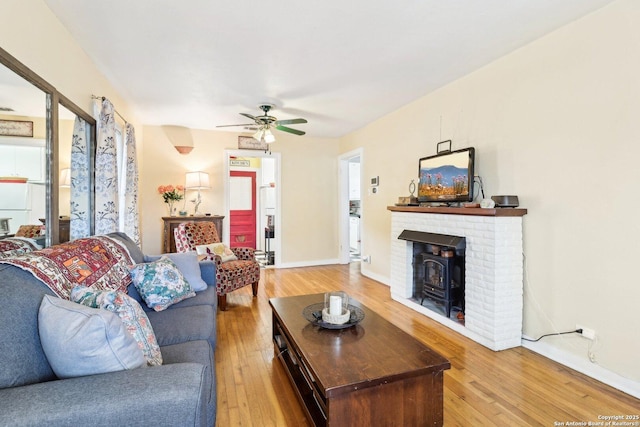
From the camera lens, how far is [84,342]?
102 centimetres

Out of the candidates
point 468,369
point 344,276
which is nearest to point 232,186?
point 344,276

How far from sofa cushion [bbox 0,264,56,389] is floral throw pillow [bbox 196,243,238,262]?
238 cm

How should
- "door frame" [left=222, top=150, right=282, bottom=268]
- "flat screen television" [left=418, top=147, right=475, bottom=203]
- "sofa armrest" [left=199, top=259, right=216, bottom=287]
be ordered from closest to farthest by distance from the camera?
"sofa armrest" [left=199, top=259, right=216, bottom=287] < "flat screen television" [left=418, top=147, right=475, bottom=203] < "door frame" [left=222, top=150, right=282, bottom=268]

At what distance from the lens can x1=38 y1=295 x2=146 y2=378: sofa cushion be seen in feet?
3.35

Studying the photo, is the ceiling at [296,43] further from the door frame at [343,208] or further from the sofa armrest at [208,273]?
the door frame at [343,208]

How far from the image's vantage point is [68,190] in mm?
2396

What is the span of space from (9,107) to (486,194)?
3544 millimetres

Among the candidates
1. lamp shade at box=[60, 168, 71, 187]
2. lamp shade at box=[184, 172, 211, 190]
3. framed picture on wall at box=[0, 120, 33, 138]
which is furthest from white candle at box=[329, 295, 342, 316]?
lamp shade at box=[184, 172, 211, 190]

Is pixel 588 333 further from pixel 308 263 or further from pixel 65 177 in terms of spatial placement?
pixel 308 263

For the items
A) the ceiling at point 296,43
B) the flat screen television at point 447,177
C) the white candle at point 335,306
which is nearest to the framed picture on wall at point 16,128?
the ceiling at point 296,43

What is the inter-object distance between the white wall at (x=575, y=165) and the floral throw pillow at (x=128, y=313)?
2712 mm

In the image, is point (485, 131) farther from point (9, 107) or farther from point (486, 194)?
point (9, 107)

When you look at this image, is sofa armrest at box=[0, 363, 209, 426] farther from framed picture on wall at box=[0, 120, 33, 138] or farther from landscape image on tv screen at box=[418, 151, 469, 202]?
landscape image on tv screen at box=[418, 151, 469, 202]

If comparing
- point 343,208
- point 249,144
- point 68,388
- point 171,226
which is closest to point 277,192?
point 249,144
